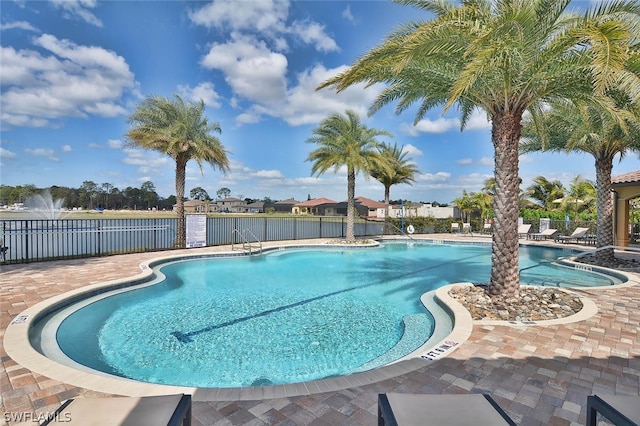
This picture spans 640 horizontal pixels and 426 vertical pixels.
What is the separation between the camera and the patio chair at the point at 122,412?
1654 millimetres

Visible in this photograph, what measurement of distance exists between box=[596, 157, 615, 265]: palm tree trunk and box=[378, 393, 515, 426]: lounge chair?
1228cm

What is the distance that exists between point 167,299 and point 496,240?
291 inches

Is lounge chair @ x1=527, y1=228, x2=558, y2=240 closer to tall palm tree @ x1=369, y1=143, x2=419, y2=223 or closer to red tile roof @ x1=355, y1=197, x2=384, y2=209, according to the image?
tall palm tree @ x1=369, y1=143, x2=419, y2=223

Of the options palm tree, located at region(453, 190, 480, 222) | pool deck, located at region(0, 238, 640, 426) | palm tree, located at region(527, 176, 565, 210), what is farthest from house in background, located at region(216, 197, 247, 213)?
pool deck, located at region(0, 238, 640, 426)

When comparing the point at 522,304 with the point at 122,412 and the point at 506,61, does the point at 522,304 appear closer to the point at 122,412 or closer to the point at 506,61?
the point at 506,61

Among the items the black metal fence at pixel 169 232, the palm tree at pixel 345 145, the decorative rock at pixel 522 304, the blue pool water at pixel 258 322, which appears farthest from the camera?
the palm tree at pixel 345 145

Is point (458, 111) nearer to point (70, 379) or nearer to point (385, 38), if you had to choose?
point (385, 38)

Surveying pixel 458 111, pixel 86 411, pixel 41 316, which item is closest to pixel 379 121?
pixel 458 111

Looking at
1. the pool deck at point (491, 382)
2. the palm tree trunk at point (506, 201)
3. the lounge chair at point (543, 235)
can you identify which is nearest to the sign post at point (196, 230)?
the pool deck at point (491, 382)

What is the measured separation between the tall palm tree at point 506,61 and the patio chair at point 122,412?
197 inches

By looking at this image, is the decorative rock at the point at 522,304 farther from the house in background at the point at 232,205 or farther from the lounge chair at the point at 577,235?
the house in background at the point at 232,205

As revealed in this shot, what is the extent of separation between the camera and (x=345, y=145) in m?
17.2

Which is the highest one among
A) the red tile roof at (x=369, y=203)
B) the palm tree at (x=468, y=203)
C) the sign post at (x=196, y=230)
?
the red tile roof at (x=369, y=203)

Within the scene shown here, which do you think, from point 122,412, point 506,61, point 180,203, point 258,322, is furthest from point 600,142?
point 180,203
